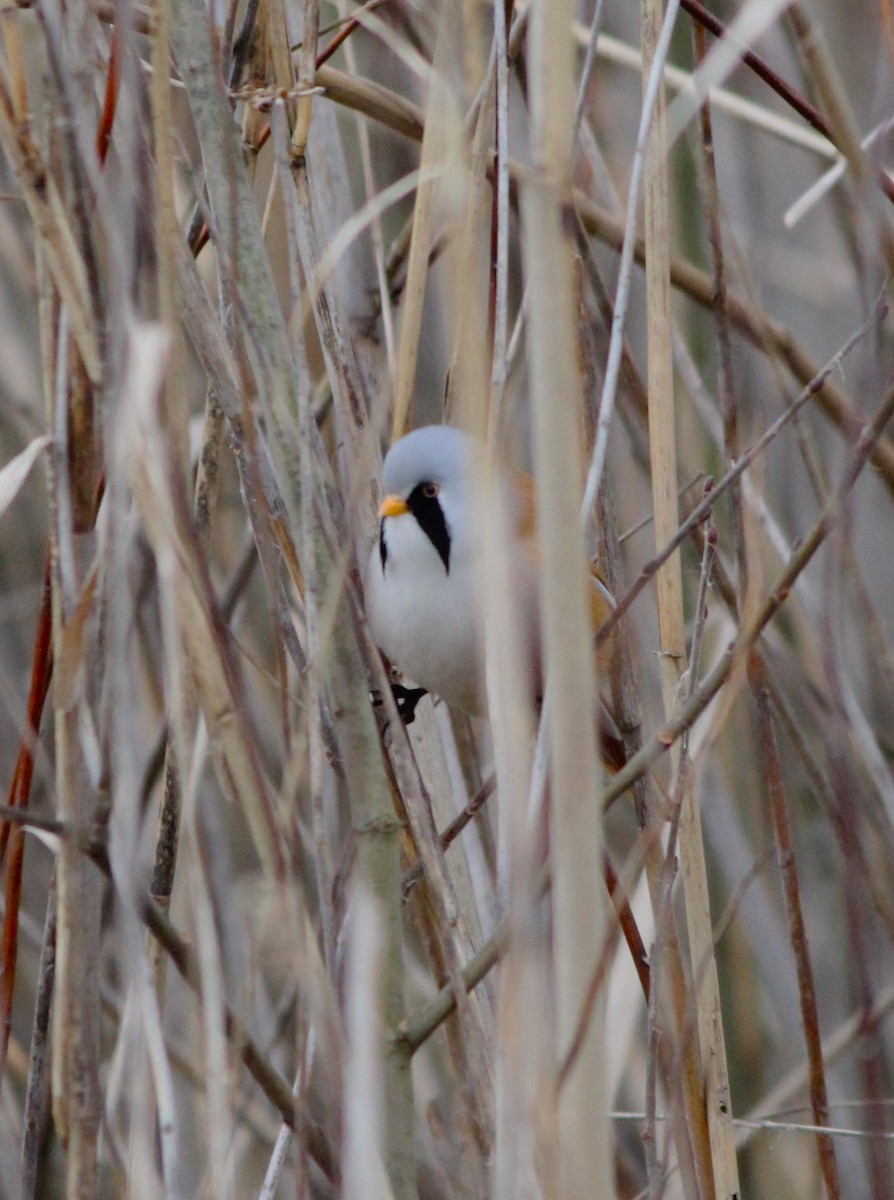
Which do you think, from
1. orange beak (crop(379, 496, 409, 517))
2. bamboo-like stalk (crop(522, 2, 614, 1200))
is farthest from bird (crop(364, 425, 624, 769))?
bamboo-like stalk (crop(522, 2, 614, 1200))

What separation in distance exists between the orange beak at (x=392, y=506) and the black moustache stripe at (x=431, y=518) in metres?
0.01

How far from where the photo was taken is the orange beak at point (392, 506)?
1.63 meters

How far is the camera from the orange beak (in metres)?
1.63

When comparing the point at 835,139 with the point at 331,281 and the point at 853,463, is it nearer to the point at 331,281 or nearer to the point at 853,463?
the point at 853,463

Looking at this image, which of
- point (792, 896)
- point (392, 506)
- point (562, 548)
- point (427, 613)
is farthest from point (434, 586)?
point (562, 548)

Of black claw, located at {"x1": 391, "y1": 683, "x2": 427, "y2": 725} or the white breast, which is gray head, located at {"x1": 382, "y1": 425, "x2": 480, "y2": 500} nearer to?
the white breast

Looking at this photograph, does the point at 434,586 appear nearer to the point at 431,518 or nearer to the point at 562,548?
the point at 431,518

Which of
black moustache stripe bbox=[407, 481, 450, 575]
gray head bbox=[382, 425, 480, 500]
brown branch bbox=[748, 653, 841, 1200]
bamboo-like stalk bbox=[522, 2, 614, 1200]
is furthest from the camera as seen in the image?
black moustache stripe bbox=[407, 481, 450, 575]

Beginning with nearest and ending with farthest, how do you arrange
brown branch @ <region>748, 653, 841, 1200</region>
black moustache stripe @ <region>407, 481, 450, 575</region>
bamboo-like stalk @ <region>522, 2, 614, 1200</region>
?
bamboo-like stalk @ <region>522, 2, 614, 1200</region>
brown branch @ <region>748, 653, 841, 1200</region>
black moustache stripe @ <region>407, 481, 450, 575</region>

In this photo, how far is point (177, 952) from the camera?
96 cm

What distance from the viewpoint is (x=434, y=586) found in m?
1.76

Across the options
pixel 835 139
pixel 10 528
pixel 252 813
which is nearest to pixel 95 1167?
pixel 252 813

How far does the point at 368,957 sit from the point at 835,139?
2.57 feet

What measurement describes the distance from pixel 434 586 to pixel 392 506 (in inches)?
6.3
